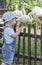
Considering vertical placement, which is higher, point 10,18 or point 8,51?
point 10,18

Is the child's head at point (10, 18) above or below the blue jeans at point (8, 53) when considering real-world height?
above

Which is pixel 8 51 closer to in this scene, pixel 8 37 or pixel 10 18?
pixel 8 37

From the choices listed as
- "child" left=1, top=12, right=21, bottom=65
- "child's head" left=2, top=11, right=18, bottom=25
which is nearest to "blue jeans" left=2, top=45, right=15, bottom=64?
"child" left=1, top=12, right=21, bottom=65

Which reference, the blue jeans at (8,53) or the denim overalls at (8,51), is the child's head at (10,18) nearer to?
the denim overalls at (8,51)

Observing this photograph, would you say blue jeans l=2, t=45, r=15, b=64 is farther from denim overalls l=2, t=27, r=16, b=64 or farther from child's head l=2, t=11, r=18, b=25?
child's head l=2, t=11, r=18, b=25

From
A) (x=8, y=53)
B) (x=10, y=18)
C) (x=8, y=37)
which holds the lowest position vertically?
(x=8, y=53)

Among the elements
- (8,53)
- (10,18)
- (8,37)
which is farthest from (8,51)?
(10,18)

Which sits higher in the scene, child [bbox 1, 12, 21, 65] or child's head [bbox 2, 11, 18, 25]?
child's head [bbox 2, 11, 18, 25]

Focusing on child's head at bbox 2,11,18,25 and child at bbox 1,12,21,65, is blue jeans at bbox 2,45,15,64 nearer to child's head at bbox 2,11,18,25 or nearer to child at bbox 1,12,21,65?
child at bbox 1,12,21,65

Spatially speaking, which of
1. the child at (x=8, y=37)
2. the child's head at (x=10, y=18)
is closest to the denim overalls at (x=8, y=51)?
the child at (x=8, y=37)

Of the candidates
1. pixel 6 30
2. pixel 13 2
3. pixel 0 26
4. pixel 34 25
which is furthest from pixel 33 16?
pixel 13 2

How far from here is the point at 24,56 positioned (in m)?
5.91

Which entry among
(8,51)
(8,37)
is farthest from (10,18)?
(8,51)

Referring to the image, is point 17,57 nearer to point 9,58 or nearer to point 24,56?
point 24,56
